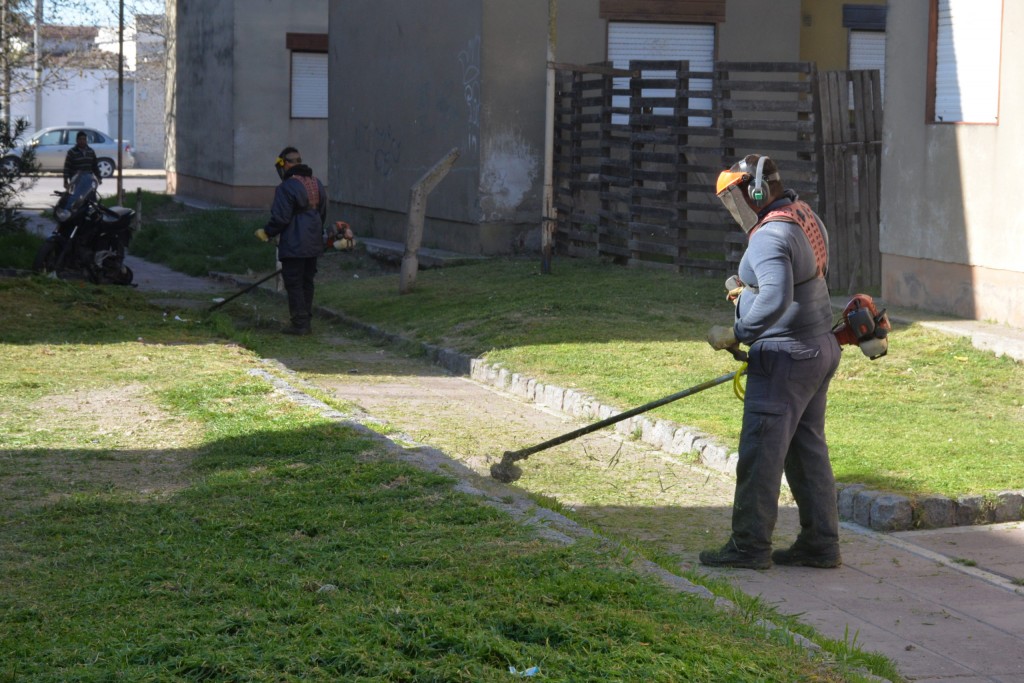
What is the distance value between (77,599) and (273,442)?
2.54 meters

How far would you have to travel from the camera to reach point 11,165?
17438 millimetres

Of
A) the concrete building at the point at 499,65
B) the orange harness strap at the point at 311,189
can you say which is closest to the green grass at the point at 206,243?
the concrete building at the point at 499,65

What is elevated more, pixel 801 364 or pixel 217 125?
Answer: pixel 217 125

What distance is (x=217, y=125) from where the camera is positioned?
1113 inches

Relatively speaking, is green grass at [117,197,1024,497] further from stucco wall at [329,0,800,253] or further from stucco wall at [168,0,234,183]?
stucco wall at [168,0,234,183]

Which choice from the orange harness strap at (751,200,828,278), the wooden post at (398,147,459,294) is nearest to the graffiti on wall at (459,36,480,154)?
the wooden post at (398,147,459,294)

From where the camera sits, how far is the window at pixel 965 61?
35.2 ft

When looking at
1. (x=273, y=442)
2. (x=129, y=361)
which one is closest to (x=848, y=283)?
(x=129, y=361)

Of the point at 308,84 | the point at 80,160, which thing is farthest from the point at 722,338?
the point at 308,84

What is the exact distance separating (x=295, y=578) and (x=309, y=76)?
23936 millimetres

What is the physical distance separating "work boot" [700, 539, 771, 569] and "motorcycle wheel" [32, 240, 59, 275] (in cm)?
1120

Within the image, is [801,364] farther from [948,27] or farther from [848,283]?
[848,283]

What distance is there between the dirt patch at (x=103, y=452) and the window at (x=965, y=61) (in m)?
7.09

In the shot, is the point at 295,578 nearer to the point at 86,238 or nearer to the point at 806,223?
the point at 806,223
